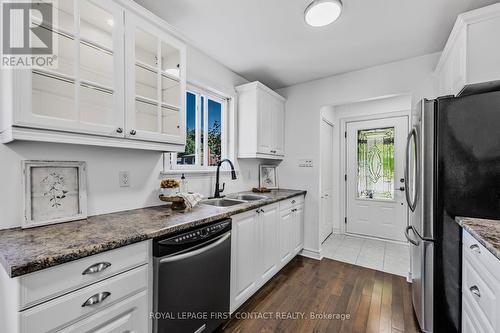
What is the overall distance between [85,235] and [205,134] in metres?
1.62

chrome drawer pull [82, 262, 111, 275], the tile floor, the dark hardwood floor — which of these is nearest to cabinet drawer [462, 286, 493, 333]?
the dark hardwood floor

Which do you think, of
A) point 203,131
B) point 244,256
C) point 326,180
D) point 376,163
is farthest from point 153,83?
point 376,163

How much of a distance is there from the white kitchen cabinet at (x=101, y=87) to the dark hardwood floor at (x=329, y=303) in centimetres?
163

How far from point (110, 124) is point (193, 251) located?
37.0 inches

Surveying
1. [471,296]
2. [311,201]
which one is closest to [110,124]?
[471,296]

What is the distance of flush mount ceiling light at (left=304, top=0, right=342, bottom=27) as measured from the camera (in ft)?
5.10

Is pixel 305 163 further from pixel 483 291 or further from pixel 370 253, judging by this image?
pixel 483 291

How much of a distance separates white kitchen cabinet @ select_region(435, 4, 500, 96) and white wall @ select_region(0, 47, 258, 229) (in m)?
2.17

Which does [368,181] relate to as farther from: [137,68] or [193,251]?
[137,68]

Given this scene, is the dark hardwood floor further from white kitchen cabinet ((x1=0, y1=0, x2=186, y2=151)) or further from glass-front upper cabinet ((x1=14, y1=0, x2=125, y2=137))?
glass-front upper cabinet ((x1=14, y1=0, x2=125, y2=137))

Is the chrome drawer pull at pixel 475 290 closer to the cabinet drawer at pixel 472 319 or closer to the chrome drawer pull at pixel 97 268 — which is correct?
the cabinet drawer at pixel 472 319

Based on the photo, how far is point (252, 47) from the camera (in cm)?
228
